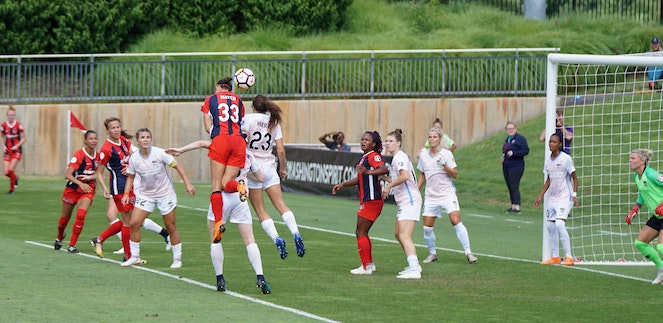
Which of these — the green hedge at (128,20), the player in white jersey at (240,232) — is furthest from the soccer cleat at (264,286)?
the green hedge at (128,20)

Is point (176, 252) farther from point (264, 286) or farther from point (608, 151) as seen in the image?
point (608, 151)

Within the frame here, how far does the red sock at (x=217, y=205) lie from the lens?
12891mm

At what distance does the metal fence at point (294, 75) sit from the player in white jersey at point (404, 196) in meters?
18.9

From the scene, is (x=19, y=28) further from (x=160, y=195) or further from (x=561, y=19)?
(x=160, y=195)

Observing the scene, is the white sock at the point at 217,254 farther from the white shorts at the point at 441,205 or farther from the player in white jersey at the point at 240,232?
the white shorts at the point at 441,205

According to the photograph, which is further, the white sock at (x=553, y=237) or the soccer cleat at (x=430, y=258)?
the white sock at (x=553, y=237)

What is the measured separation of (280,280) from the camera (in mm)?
14547

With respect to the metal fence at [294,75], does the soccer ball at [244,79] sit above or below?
above

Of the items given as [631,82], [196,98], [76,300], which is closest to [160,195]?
[76,300]

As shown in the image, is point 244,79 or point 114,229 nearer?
point 244,79

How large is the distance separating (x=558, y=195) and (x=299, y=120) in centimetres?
1739

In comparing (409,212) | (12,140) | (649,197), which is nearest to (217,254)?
(409,212)

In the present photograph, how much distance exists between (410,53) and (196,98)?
652 centimetres

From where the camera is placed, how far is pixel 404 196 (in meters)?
15.2
